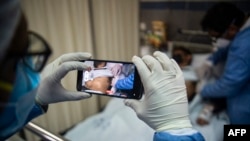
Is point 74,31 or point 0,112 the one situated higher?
point 74,31

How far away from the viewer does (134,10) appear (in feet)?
6.80

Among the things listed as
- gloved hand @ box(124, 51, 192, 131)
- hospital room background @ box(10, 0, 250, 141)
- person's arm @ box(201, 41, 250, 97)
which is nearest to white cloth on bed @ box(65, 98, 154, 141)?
hospital room background @ box(10, 0, 250, 141)

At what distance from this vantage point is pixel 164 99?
0.70 m

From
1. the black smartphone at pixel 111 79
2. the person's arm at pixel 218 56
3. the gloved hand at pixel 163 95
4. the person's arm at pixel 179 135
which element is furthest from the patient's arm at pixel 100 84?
the person's arm at pixel 218 56

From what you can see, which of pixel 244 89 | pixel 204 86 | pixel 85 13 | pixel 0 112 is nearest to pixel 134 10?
pixel 85 13

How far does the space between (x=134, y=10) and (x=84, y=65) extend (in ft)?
4.72

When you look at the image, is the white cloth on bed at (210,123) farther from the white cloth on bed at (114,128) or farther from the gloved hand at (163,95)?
the gloved hand at (163,95)

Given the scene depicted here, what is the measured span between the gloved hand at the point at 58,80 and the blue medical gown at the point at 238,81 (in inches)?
34.7

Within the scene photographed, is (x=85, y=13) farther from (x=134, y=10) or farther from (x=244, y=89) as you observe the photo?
(x=244, y=89)

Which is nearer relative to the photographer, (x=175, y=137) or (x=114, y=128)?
(x=175, y=137)

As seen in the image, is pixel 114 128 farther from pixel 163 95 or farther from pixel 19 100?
pixel 19 100

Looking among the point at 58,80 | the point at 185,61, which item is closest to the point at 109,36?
the point at 185,61

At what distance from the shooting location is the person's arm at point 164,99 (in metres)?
0.70

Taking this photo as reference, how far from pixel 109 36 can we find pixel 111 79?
1212 mm
